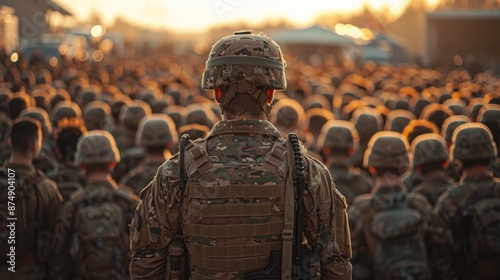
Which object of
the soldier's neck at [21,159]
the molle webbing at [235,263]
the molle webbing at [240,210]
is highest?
the soldier's neck at [21,159]

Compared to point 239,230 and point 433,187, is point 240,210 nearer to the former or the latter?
point 239,230

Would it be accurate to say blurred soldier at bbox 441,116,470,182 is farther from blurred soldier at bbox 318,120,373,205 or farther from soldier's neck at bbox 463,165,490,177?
soldier's neck at bbox 463,165,490,177

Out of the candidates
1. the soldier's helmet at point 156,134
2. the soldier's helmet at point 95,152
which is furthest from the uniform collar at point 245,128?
the soldier's helmet at point 156,134

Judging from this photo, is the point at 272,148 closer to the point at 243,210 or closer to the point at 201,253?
the point at 243,210

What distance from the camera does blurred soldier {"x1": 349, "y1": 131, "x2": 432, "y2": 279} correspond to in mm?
6102

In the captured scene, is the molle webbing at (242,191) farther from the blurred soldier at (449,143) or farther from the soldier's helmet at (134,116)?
the soldier's helmet at (134,116)

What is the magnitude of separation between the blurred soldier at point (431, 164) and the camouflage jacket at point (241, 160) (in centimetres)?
336

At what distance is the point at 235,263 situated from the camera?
12.6ft

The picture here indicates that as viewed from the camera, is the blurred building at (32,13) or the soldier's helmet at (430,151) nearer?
the soldier's helmet at (430,151)

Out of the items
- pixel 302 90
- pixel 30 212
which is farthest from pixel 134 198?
pixel 302 90

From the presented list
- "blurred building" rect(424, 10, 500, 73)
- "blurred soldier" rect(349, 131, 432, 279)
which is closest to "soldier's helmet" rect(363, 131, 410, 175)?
"blurred soldier" rect(349, 131, 432, 279)

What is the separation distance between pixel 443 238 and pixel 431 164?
100cm

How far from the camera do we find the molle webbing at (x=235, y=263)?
385cm

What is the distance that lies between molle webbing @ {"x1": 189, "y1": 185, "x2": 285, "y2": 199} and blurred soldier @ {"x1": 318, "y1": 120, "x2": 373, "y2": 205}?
13.3ft
